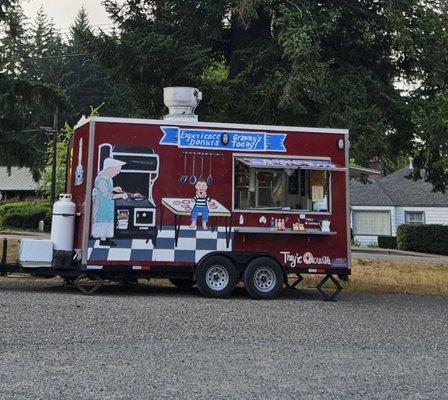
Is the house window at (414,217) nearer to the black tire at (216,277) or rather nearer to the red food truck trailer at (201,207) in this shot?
the red food truck trailer at (201,207)

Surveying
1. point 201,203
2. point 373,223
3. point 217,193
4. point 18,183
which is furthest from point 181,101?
point 18,183

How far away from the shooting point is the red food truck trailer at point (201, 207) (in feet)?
31.8

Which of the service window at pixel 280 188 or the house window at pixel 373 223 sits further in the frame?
the house window at pixel 373 223

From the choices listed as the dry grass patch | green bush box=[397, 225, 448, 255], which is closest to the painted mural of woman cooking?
the dry grass patch

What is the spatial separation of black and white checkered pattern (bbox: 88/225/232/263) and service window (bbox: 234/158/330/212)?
73 cm

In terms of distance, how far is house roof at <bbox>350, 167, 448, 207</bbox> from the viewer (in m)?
33.3

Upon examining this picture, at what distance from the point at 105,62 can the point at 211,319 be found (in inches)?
368

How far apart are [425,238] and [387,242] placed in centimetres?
284

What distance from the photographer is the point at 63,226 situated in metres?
9.94

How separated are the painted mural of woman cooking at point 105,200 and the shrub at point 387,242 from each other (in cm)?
2374

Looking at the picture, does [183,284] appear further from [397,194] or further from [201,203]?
[397,194]

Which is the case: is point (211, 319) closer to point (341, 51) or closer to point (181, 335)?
point (181, 335)

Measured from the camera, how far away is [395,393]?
4918 millimetres

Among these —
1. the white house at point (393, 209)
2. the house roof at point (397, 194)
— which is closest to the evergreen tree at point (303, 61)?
the house roof at point (397, 194)
